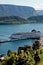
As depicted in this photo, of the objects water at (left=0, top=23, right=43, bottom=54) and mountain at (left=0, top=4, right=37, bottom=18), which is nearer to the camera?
water at (left=0, top=23, right=43, bottom=54)

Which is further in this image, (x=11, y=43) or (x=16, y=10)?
(x=16, y=10)

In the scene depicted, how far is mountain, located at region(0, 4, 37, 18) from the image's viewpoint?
108162 mm

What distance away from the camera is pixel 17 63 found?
650cm

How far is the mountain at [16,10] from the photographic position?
108162 millimetres

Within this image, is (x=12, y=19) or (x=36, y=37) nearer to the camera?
(x=36, y=37)

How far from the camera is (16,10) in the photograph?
113 metres

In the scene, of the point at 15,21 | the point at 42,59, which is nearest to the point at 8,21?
the point at 15,21

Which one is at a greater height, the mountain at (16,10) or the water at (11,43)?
the mountain at (16,10)

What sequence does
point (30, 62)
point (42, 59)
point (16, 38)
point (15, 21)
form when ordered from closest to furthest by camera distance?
point (30, 62)
point (42, 59)
point (16, 38)
point (15, 21)

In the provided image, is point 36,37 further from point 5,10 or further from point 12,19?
point 5,10

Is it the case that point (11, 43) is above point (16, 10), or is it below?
below

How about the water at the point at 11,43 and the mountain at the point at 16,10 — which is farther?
the mountain at the point at 16,10

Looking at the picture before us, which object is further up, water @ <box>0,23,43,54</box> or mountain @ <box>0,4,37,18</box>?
mountain @ <box>0,4,37,18</box>

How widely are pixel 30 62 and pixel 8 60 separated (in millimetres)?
677
